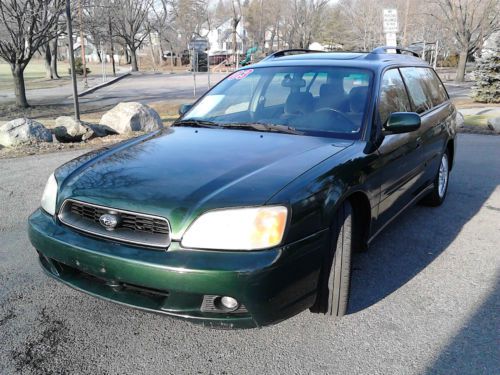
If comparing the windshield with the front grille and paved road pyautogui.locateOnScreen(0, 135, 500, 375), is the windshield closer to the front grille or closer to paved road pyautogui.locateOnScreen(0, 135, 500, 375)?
paved road pyautogui.locateOnScreen(0, 135, 500, 375)

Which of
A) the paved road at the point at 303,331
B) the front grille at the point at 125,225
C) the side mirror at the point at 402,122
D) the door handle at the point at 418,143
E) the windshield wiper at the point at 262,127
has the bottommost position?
the paved road at the point at 303,331

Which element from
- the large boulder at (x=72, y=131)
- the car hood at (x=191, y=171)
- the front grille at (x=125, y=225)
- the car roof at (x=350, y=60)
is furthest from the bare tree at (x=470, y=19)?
the front grille at (x=125, y=225)

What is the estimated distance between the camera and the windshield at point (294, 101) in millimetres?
3416

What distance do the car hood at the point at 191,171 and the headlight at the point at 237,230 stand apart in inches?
2.0

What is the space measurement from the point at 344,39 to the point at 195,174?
180 feet

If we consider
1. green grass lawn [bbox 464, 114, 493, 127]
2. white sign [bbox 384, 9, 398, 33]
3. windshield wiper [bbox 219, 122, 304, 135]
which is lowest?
green grass lawn [bbox 464, 114, 493, 127]

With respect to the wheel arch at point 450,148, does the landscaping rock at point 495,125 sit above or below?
below

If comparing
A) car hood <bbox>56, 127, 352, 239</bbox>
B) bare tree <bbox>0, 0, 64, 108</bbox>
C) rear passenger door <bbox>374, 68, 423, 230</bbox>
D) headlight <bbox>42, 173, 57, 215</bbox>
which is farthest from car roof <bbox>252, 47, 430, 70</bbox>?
bare tree <bbox>0, 0, 64, 108</bbox>

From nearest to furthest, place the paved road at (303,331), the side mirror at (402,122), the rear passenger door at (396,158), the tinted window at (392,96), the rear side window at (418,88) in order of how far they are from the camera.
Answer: the paved road at (303,331), the side mirror at (402,122), the rear passenger door at (396,158), the tinted window at (392,96), the rear side window at (418,88)

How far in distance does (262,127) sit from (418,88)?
2.00 meters

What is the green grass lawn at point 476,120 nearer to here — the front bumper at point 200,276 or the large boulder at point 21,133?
the large boulder at point 21,133

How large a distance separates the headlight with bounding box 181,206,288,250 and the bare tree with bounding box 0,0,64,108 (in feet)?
53.6

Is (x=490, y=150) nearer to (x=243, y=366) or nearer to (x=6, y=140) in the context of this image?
(x=243, y=366)

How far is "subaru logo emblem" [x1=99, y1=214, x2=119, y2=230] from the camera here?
241 centimetres
